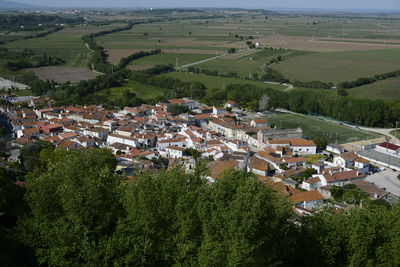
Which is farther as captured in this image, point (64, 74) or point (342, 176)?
point (64, 74)

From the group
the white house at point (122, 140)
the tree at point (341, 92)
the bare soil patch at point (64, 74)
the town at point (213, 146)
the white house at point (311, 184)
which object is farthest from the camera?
the bare soil patch at point (64, 74)

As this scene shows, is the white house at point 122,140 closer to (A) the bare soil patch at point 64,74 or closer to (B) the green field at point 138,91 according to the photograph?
(B) the green field at point 138,91

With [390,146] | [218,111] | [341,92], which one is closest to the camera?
[390,146]

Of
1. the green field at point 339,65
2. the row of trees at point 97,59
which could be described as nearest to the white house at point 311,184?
the green field at point 339,65

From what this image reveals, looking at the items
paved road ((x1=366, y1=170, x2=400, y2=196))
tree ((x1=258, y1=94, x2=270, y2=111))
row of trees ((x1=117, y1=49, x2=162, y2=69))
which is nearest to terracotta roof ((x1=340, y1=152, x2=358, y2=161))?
paved road ((x1=366, y1=170, x2=400, y2=196))

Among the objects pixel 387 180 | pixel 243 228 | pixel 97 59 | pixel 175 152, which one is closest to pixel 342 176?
Result: pixel 387 180

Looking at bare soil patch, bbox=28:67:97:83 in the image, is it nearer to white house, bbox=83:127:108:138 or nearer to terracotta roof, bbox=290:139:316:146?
white house, bbox=83:127:108:138

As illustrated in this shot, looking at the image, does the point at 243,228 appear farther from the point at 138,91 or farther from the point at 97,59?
the point at 97,59
